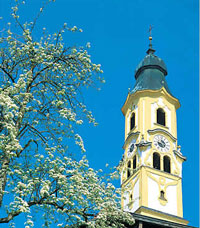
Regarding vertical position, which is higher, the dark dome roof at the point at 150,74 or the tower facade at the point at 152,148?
the dark dome roof at the point at 150,74

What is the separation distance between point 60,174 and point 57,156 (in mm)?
685

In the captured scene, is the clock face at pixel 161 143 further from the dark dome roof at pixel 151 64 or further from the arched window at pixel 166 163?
the dark dome roof at pixel 151 64

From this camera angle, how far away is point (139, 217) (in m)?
18.7

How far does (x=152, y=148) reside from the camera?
42.4m

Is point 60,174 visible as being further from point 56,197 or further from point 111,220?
point 111,220

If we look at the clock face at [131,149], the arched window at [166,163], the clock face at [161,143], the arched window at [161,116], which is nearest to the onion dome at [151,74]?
the arched window at [161,116]

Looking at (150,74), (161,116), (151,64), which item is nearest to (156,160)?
(161,116)

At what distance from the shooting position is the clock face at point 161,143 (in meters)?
42.9

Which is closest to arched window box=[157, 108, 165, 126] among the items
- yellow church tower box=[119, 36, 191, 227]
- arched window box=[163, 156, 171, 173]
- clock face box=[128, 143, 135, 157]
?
yellow church tower box=[119, 36, 191, 227]

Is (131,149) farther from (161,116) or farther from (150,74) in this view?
(150,74)

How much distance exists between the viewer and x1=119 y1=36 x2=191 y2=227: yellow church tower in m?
39.4

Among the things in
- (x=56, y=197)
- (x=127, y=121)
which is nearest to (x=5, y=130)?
(x=56, y=197)

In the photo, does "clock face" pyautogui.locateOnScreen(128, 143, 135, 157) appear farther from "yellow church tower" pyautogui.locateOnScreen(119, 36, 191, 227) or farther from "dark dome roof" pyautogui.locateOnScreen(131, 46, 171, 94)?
"dark dome roof" pyautogui.locateOnScreen(131, 46, 171, 94)

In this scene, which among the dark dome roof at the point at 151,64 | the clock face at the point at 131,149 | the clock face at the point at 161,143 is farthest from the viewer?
the dark dome roof at the point at 151,64
